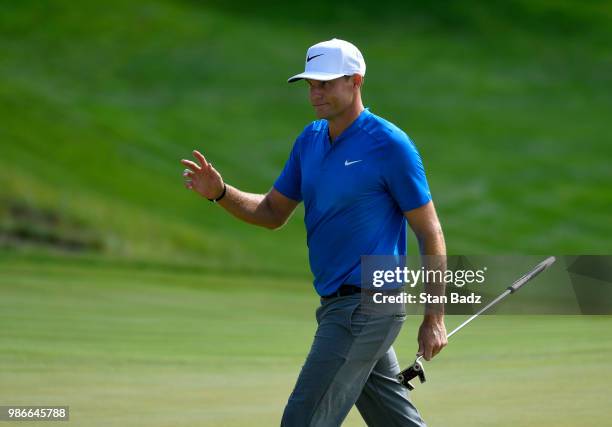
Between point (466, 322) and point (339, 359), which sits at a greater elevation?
point (466, 322)

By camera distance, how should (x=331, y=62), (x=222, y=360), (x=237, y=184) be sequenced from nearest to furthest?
1. (x=331, y=62)
2. (x=222, y=360)
3. (x=237, y=184)

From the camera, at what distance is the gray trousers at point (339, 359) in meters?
4.76

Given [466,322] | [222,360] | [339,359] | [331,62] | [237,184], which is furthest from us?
[237,184]

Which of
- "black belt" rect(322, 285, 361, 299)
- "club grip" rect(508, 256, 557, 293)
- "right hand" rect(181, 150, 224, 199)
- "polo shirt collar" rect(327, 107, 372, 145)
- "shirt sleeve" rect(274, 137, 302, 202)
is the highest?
"right hand" rect(181, 150, 224, 199)

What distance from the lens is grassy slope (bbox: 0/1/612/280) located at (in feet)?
85.9

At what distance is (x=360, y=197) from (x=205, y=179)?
3.09ft

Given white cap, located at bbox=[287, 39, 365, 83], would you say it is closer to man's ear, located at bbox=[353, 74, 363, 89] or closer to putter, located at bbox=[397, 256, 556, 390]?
man's ear, located at bbox=[353, 74, 363, 89]

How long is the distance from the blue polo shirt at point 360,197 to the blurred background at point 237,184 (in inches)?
85.8

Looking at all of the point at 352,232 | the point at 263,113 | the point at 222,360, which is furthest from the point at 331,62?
the point at 263,113

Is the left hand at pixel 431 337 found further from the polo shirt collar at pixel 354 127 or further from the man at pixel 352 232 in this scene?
the polo shirt collar at pixel 354 127

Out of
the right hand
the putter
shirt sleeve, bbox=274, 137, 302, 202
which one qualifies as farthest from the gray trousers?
the right hand

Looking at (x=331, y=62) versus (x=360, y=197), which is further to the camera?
(x=331, y=62)

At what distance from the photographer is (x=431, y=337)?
484cm

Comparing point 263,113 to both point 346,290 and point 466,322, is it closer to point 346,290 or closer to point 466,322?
point 466,322
